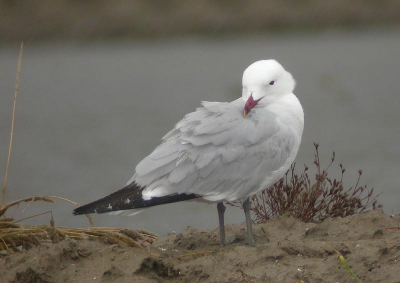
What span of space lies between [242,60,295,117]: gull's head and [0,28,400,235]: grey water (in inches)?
71.8

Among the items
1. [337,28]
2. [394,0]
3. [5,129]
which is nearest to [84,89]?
[5,129]

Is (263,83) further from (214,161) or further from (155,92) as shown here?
(155,92)

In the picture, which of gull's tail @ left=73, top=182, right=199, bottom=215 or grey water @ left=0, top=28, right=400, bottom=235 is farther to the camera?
grey water @ left=0, top=28, right=400, bottom=235

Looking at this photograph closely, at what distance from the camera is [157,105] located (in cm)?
987

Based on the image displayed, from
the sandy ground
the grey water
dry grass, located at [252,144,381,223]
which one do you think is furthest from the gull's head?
the grey water

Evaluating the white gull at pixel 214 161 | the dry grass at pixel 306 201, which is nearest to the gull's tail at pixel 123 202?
the white gull at pixel 214 161

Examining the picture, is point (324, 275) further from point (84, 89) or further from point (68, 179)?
point (84, 89)

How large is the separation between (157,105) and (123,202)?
6260mm

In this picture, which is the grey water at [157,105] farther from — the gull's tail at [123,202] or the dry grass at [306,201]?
the gull's tail at [123,202]

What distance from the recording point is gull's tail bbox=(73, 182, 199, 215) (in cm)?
362

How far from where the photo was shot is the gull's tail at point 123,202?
3.62 meters

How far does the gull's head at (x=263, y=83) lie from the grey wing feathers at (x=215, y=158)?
18cm

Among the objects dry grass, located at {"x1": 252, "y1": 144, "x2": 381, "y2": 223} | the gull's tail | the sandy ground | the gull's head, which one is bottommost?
the sandy ground

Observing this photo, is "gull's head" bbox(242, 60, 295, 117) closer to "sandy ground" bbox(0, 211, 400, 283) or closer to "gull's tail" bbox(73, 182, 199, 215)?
"gull's tail" bbox(73, 182, 199, 215)
